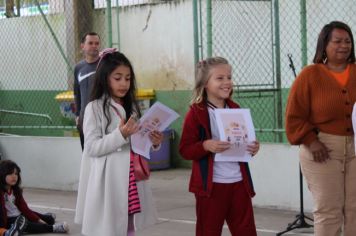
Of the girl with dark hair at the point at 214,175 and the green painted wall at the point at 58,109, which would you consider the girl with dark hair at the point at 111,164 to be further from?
the green painted wall at the point at 58,109

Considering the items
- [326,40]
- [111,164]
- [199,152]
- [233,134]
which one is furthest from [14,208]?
[326,40]

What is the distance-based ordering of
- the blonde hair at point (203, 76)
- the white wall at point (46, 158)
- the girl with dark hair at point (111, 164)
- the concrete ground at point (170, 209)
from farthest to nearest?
the white wall at point (46, 158), the concrete ground at point (170, 209), the blonde hair at point (203, 76), the girl with dark hair at point (111, 164)

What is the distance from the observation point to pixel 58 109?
1286cm

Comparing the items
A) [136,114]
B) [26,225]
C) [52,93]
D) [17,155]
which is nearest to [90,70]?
[26,225]

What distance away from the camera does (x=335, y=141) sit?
18.0ft

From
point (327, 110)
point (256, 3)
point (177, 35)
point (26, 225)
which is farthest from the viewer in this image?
point (177, 35)

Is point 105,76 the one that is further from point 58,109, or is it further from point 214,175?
point 58,109

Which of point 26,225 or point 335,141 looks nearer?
point 335,141

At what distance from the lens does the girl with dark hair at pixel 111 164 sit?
5043mm

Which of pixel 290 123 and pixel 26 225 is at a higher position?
pixel 290 123

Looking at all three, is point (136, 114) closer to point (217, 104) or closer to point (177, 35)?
point (217, 104)

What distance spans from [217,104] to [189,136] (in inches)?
11.7

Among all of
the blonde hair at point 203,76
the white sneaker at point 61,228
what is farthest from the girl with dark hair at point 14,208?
the blonde hair at point 203,76

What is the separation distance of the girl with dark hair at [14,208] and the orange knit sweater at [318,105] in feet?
9.97
